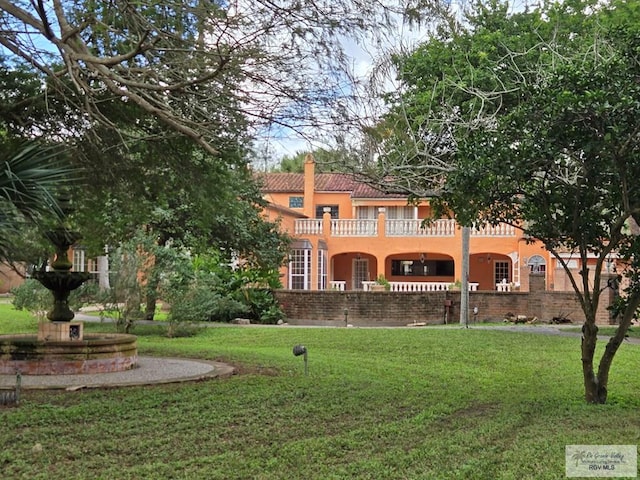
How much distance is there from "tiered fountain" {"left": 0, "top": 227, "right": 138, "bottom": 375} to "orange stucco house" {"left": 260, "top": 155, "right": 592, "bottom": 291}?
16.7 meters

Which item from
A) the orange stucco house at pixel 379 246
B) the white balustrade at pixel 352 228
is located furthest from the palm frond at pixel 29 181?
the white balustrade at pixel 352 228

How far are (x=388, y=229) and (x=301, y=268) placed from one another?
419 centimetres

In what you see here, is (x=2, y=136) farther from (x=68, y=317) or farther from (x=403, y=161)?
(x=403, y=161)

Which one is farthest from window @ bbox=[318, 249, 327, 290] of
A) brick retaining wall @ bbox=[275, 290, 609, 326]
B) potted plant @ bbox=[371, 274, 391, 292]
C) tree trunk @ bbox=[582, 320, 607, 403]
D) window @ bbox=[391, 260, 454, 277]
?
tree trunk @ bbox=[582, 320, 607, 403]

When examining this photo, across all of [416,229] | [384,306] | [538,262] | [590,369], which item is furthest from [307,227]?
[590,369]

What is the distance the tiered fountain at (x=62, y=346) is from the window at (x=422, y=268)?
2563 cm

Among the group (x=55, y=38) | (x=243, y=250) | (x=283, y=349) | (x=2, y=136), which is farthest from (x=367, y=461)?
(x=243, y=250)

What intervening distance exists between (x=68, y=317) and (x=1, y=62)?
4070mm

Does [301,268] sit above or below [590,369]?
above

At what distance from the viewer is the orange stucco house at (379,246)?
31.5 meters

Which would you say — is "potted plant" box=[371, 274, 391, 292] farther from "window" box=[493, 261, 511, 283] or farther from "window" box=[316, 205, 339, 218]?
"window" box=[316, 205, 339, 218]

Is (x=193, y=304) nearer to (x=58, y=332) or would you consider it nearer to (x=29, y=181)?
(x=58, y=332)

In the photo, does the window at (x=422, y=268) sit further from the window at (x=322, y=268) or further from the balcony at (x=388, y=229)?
the window at (x=322, y=268)

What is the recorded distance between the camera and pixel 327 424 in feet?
25.4
